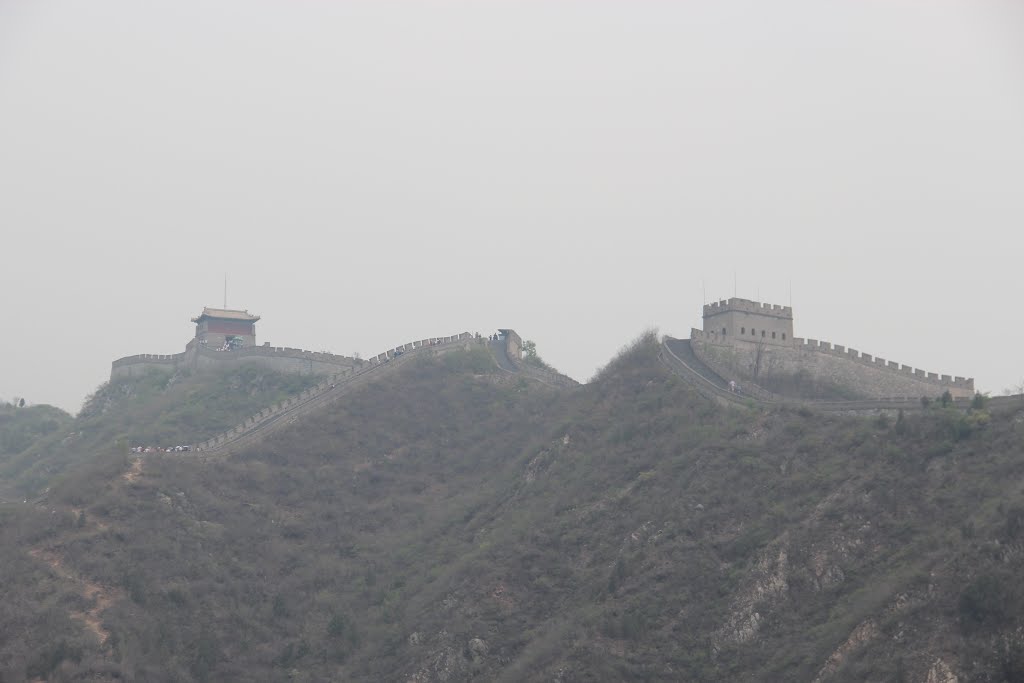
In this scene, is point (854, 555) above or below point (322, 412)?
below

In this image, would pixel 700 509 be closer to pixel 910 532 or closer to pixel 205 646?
pixel 910 532

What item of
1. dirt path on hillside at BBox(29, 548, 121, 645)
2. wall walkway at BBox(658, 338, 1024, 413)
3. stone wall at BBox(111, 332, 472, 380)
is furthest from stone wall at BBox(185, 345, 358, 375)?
dirt path on hillside at BBox(29, 548, 121, 645)

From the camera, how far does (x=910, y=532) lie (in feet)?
160

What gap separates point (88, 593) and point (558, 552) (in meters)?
20.6

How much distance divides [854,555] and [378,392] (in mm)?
43614

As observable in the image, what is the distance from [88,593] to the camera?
196ft

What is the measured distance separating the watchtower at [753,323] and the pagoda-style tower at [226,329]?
1682 inches

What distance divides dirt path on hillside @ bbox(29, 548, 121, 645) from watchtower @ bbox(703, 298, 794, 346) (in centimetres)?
3475

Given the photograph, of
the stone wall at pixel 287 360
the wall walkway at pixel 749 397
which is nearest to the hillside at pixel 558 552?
the wall walkway at pixel 749 397

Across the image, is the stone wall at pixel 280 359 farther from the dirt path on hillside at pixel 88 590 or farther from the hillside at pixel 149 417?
the dirt path on hillside at pixel 88 590

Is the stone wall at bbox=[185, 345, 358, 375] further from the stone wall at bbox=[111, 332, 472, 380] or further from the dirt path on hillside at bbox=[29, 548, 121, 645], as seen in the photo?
the dirt path on hillside at bbox=[29, 548, 121, 645]

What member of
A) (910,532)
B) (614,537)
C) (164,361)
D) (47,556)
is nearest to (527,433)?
(614,537)

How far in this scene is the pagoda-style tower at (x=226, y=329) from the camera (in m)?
104

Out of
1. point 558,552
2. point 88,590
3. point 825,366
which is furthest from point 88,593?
point 825,366
